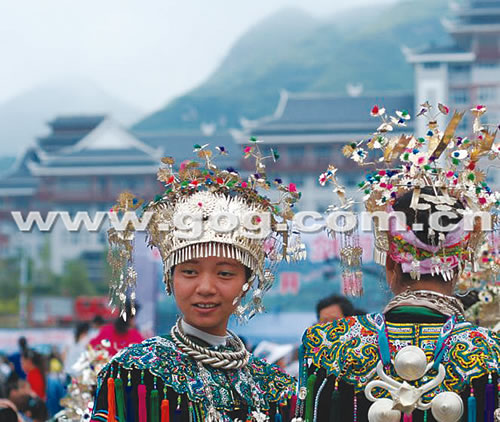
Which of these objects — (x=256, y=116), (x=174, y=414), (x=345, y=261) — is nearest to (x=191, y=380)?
(x=174, y=414)

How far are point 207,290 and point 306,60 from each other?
59.5m

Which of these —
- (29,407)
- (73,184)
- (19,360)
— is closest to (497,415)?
(29,407)

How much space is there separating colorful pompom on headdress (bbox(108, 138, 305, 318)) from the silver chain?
147 millimetres

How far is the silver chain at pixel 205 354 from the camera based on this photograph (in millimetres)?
3498

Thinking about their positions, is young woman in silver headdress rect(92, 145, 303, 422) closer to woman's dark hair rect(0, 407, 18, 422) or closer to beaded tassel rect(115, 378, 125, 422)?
beaded tassel rect(115, 378, 125, 422)

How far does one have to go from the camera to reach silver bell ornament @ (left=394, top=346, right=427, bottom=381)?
2895 mm

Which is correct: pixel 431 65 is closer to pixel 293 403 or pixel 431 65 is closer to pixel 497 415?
pixel 293 403

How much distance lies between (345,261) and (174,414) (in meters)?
0.62

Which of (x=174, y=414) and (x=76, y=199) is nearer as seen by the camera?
(x=174, y=414)

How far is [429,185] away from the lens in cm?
318

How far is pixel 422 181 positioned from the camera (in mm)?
3195

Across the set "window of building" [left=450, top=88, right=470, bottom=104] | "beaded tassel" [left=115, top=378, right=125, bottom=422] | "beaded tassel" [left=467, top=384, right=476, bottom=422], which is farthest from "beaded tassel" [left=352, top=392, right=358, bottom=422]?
"window of building" [left=450, top=88, right=470, bottom=104]

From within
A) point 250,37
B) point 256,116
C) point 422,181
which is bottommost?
point 422,181

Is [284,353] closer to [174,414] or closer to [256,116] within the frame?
[174,414]
